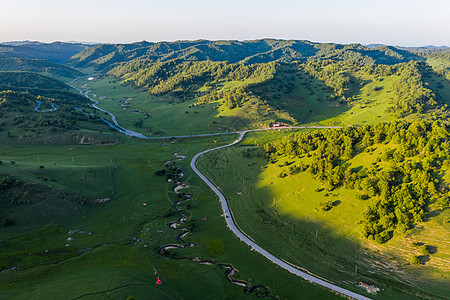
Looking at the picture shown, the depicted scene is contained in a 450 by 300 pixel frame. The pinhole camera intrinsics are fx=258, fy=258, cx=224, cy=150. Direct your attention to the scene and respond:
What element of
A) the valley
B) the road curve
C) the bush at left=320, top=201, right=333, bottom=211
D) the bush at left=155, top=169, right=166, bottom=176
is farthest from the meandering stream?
the bush at left=320, top=201, right=333, bottom=211

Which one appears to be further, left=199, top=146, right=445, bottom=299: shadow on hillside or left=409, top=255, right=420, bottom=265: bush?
left=409, top=255, right=420, bottom=265: bush

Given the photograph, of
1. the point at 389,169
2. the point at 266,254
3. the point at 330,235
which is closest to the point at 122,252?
the point at 266,254

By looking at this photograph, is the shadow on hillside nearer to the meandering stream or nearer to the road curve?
the road curve

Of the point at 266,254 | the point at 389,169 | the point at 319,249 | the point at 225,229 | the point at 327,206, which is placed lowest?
the point at 225,229

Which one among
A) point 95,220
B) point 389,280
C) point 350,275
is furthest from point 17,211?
point 389,280

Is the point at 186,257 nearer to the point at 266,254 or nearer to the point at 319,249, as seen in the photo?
the point at 266,254

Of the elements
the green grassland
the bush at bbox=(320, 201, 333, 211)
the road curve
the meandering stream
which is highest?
the bush at bbox=(320, 201, 333, 211)
